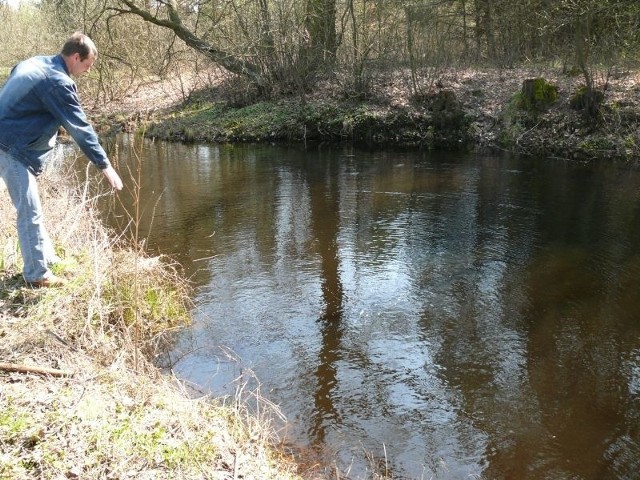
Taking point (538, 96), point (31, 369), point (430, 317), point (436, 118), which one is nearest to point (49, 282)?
point (31, 369)

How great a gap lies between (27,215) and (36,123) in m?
0.75

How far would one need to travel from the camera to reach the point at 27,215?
15.8 ft

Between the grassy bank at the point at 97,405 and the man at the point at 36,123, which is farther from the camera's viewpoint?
the man at the point at 36,123

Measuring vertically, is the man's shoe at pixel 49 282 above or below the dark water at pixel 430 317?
above

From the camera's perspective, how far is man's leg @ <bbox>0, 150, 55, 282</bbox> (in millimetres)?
4699

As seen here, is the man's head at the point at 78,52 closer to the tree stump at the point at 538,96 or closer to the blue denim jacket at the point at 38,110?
the blue denim jacket at the point at 38,110

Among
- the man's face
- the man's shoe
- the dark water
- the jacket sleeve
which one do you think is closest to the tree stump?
the dark water

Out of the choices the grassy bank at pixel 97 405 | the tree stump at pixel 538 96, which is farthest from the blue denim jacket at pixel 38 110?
the tree stump at pixel 538 96

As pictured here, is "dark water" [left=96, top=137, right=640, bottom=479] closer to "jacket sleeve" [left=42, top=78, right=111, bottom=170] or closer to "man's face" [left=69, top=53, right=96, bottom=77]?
"jacket sleeve" [left=42, top=78, right=111, bottom=170]

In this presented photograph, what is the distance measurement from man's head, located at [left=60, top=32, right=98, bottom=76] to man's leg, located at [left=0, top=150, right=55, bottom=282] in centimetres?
89

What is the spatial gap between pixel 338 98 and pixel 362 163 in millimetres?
5145

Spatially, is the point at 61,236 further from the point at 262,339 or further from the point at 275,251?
the point at 275,251

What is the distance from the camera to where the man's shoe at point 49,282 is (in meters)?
5.03

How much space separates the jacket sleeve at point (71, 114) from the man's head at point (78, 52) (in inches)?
6.8
